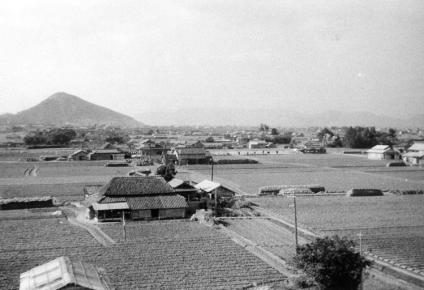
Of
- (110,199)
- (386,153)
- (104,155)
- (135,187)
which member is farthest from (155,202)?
(386,153)

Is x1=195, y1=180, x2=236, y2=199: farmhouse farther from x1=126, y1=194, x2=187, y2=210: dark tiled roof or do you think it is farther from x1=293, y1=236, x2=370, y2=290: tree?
x1=293, y1=236, x2=370, y2=290: tree

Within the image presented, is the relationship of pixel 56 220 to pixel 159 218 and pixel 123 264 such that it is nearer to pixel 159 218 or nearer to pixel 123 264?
pixel 159 218

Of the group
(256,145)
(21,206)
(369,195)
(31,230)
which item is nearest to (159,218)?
(31,230)

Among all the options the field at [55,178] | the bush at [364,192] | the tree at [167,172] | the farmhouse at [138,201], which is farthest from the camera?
the tree at [167,172]

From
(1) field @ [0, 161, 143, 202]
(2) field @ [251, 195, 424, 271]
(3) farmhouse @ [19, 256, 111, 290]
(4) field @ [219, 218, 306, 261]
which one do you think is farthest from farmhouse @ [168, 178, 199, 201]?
(3) farmhouse @ [19, 256, 111, 290]

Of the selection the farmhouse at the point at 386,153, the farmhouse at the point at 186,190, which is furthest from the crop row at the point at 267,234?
the farmhouse at the point at 386,153

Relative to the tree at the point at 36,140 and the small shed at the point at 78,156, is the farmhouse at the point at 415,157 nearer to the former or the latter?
the small shed at the point at 78,156

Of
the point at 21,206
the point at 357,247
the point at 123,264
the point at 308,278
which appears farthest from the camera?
the point at 21,206
